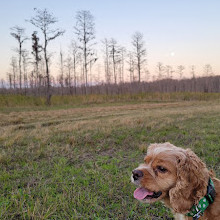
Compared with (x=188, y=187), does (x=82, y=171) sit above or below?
below

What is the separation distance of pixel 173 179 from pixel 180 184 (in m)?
0.11

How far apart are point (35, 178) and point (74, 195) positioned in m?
1.09

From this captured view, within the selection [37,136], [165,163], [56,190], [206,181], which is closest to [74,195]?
[56,190]

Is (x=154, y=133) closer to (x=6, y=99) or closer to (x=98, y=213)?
(x=98, y=213)

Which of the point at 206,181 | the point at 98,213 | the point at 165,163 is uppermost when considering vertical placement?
the point at 165,163

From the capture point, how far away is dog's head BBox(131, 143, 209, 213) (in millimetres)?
1966

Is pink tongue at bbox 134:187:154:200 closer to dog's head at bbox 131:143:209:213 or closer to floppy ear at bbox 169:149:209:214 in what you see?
dog's head at bbox 131:143:209:213

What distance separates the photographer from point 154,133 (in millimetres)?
6863

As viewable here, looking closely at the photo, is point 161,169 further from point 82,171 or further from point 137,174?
point 82,171

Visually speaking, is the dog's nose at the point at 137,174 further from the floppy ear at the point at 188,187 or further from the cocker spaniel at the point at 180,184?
the floppy ear at the point at 188,187

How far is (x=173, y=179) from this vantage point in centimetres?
208

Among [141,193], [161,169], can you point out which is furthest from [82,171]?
[161,169]

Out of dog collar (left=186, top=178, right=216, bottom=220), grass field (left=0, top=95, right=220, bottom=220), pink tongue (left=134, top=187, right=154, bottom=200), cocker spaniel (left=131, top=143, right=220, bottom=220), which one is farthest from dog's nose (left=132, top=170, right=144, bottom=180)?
grass field (left=0, top=95, right=220, bottom=220)

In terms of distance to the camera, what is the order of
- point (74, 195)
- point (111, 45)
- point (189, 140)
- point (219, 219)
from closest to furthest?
point (219, 219) < point (74, 195) < point (189, 140) < point (111, 45)
